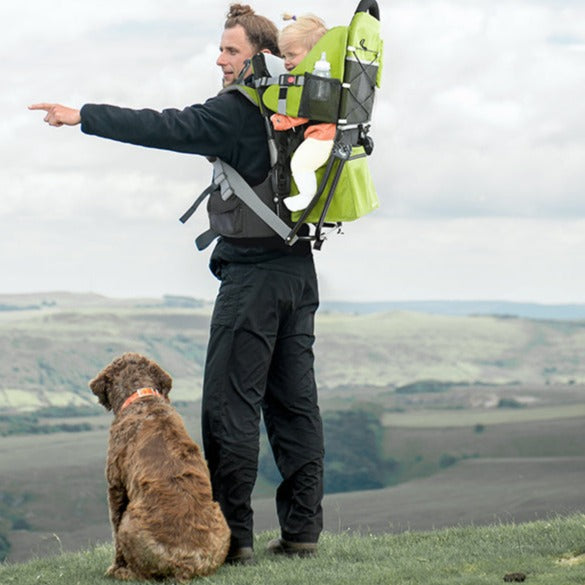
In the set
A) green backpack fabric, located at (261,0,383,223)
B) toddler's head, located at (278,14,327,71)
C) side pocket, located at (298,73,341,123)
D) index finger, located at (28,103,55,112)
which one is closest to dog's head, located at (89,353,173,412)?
green backpack fabric, located at (261,0,383,223)

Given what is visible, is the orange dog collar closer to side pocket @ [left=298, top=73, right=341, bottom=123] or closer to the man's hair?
side pocket @ [left=298, top=73, right=341, bottom=123]

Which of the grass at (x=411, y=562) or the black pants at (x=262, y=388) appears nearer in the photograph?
the grass at (x=411, y=562)

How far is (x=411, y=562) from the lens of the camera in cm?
797

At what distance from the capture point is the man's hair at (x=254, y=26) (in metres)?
8.10

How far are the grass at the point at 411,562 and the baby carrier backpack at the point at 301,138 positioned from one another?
7.55 feet

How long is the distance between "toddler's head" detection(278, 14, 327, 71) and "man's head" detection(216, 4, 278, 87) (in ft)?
0.61

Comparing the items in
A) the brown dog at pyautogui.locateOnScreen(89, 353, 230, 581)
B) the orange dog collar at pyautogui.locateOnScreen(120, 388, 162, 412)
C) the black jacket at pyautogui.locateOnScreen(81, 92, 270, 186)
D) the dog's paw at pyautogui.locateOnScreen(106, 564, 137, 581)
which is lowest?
the dog's paw at pyautogui.locateOnScreen(106, 564, 137, 581)

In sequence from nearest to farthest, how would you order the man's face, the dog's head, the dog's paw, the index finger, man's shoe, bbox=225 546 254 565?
the index finger → the dog's paw → the dog's head → the man's face → man's shoe, bbox=225 546 254 565

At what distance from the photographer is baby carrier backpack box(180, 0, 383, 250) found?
7676 mm

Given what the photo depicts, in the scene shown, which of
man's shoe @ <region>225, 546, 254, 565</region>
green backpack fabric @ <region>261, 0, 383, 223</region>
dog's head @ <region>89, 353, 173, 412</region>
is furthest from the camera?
man's shoe @ <region>225, 546, 254, 565</region>

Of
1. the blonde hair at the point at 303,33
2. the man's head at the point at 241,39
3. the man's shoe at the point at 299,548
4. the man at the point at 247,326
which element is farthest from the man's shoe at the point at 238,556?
the blonde hair at the point at 303,33

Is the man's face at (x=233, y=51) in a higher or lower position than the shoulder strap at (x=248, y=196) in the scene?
higher

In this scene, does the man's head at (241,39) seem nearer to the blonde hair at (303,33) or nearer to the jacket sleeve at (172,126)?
the blonde hair at (303,33)

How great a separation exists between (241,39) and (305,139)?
0.93 m
